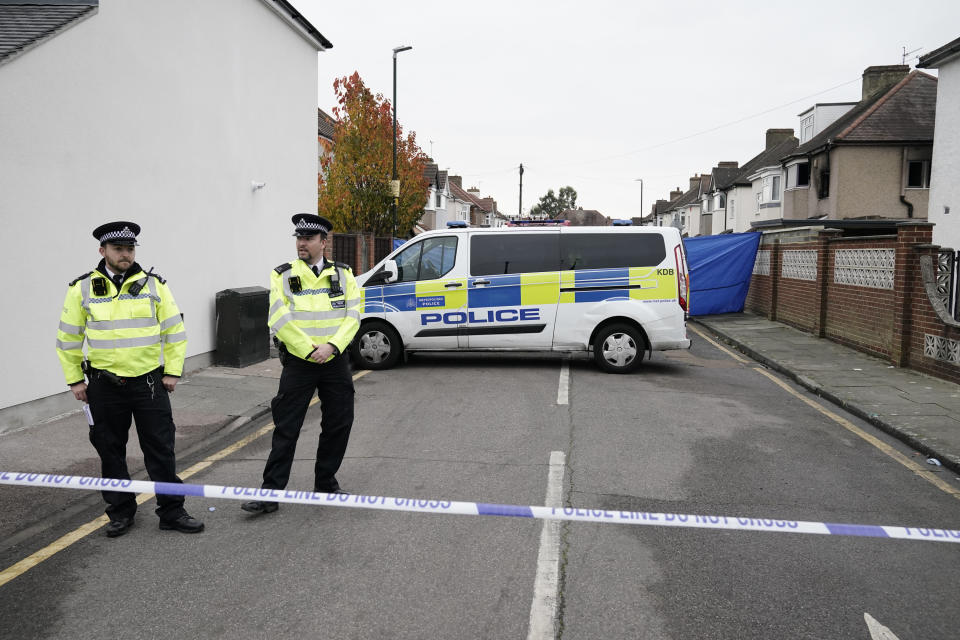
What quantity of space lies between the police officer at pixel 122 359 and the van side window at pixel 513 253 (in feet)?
21.6

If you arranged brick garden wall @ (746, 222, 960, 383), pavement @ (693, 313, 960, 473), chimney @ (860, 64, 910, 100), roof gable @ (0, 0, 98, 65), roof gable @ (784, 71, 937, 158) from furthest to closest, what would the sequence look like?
chimney @ (860, 64, 910, 100) → roof gable @ (784, 71, 937, 158) → brick garden wall @ (746, 222, 960, 383) → pavement @ (693, 313, 960, 473) → roof gable @ (0, 0, 98, 65)

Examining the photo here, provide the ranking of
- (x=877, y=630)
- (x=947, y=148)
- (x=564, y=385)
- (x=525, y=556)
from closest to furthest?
(x=877, y=630), (x=525, y=556), (x=564, y=385), (x=947, y=148)

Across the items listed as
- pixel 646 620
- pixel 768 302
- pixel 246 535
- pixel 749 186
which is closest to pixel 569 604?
pixel 646 620

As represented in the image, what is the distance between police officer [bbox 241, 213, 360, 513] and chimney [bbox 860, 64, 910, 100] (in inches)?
1506

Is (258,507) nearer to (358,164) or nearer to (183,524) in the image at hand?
(183,524)

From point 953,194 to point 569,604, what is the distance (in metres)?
21.1

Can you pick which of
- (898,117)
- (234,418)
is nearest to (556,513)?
(234,418)

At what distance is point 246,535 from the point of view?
4.45 meters

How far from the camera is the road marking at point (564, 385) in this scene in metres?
8.68

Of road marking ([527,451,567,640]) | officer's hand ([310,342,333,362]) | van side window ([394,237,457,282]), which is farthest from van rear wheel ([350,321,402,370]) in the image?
officer's hand ([310,342,333,362])

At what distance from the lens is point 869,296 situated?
1230cm

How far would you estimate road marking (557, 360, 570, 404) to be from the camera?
868 centimetres

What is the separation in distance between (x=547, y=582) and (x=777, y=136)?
2113 inches

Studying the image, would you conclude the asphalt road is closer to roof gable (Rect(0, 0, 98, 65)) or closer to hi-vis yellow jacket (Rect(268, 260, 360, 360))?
hi-vis yellow jacket (Rect(268, 260, 360, 360))
